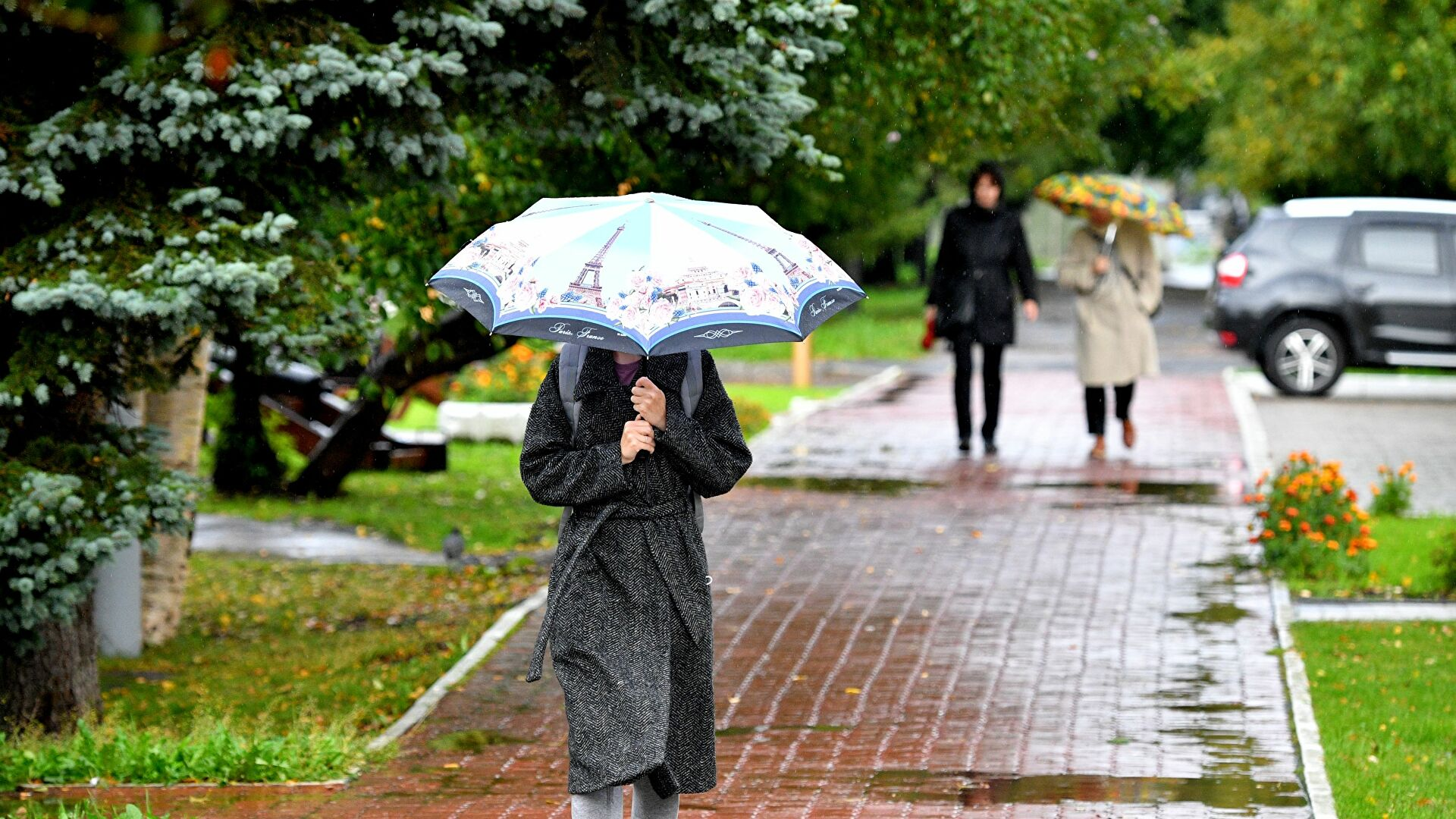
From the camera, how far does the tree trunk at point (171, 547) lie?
9992 mm

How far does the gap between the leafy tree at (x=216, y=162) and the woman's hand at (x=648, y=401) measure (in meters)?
2.14

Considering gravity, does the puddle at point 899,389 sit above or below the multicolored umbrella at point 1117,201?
below

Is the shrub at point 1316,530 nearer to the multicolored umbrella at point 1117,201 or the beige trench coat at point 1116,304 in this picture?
the multicolored umbrella at point 1117,201

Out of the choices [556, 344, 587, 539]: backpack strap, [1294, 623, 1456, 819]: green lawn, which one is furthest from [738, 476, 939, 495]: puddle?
[556, 344, 587, 539]: backpack strap

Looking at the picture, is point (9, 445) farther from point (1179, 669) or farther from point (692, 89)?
point (1179, 669)

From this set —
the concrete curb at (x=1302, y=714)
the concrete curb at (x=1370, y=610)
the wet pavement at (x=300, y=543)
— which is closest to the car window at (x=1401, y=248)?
the concrete curb at (x=1302, y=714)

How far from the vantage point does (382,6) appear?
7.43 metres

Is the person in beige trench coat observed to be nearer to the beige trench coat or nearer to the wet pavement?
the beige trench coat

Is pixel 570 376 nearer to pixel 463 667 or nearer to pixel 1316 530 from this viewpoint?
pixel 463 667

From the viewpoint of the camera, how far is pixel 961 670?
781 centimetres

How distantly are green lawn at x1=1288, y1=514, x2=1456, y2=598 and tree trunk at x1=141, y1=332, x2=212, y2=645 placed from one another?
5.81m

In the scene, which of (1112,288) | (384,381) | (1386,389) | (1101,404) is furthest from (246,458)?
(1386,389)

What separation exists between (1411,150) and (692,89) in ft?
61.9

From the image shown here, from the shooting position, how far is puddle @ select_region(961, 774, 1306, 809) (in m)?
5.88
